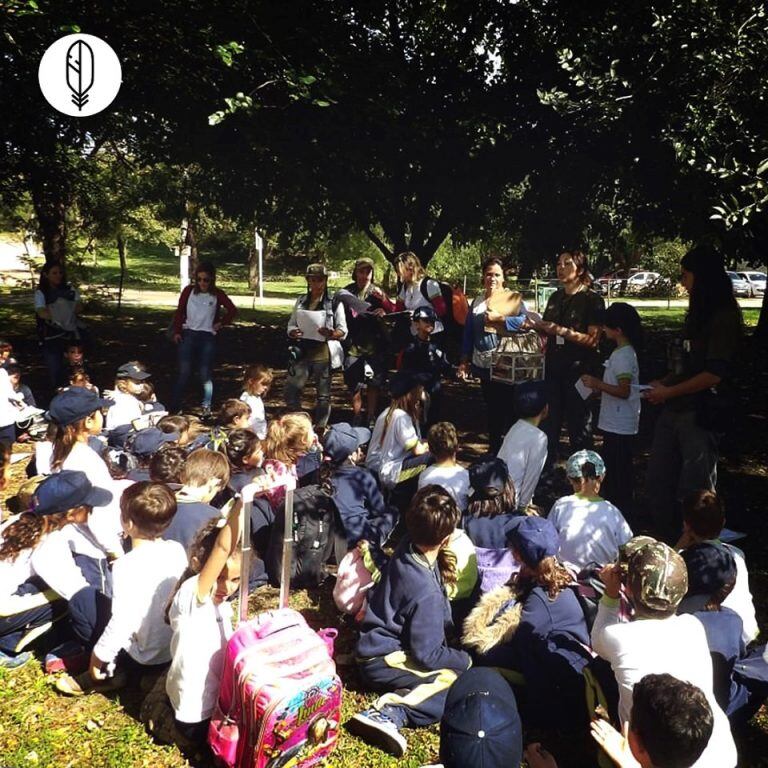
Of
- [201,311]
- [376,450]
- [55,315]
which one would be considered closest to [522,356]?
[376,450]

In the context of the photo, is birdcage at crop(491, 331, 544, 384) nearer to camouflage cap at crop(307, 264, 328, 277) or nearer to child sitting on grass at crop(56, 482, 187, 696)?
camouflage cap at crop(307, 264, 328, 277)

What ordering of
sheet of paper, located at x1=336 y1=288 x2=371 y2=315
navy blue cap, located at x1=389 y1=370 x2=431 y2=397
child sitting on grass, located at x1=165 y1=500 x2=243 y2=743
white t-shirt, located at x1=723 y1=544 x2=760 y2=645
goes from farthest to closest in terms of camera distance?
sheet of paper, located at x1=336 y1=288 x2=371 y2=315
navy blue cap, located at x1=389 y1=370 x2=431 y2=397
white t-shirt, located at x1=723 y1=544 x2=760 y2=645
child sitting on grass, located at x1=165 y1=500 x2=243 y2=743

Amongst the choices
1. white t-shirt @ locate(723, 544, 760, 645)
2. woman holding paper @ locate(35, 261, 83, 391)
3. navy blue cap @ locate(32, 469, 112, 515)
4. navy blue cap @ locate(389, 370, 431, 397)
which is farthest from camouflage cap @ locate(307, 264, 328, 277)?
white t-shirt @ locate(723, 544, 760, 645)

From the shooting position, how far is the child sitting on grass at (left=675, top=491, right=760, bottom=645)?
3498 millimetres

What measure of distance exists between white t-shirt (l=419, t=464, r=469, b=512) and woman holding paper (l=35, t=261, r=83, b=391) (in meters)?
5.84

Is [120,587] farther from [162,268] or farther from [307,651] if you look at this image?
[162,268]

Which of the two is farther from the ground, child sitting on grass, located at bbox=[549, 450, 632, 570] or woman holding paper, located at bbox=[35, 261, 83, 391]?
woman holding paper, located at bbox=[35, 261, 83, 391]

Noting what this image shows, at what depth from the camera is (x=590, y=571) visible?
12.6ft

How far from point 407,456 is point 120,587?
8.27ft

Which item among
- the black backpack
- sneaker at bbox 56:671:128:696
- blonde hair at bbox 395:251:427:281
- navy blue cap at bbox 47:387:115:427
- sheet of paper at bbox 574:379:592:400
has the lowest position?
sneaker at bbox 56:671:128:696

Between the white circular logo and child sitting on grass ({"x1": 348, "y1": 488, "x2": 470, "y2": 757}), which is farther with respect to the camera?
the white circular logo

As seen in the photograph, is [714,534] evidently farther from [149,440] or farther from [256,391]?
[256,391]

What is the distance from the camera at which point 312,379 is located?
7480 mm

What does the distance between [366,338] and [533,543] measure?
4.22 m
